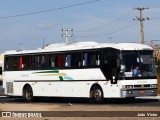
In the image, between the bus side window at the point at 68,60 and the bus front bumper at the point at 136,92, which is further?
the bus side window at the point at 68,60

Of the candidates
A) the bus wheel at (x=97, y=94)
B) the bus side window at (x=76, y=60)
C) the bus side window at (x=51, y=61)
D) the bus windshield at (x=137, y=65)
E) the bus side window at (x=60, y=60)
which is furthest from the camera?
the bus side window at (x=51, y=61)

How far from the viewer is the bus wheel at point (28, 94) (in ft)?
108

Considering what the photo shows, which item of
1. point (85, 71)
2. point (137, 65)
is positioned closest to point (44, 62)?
point (85, 71)

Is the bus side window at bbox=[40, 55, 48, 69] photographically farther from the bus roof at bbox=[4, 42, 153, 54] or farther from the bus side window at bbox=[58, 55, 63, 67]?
the bus side window at bbox=[58, 55, 63, 67]

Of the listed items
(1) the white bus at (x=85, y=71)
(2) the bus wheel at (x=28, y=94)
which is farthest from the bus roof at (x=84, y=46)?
(2) the bus wheel at (x=28, y=94)

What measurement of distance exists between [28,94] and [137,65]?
8.34 m

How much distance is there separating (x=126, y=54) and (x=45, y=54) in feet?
19.3

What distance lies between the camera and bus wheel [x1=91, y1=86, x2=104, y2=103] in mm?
28131

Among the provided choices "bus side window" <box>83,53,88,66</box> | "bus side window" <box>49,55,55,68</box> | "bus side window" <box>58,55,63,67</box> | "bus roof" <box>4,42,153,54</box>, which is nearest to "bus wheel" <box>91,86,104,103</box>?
"bus side window" <box>83,53,88,66</box>

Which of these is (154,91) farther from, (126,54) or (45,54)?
(45,54)

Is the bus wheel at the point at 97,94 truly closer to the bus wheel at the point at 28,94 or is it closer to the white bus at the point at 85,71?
the white bus at the point at 85,71

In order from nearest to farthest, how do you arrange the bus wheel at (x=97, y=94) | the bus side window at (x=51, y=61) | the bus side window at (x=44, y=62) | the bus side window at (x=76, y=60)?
the bus wheel at (x=97, y=94)
the bus side window at (x=76, y=60)
the bus side window at (x=51, y=61)
the bus side window at (x=44, y=62)

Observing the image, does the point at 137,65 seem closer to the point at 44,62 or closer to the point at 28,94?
the point at 44,62

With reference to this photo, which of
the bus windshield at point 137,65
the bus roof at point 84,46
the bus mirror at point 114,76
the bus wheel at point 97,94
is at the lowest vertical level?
the bus wheel at point 97,94
